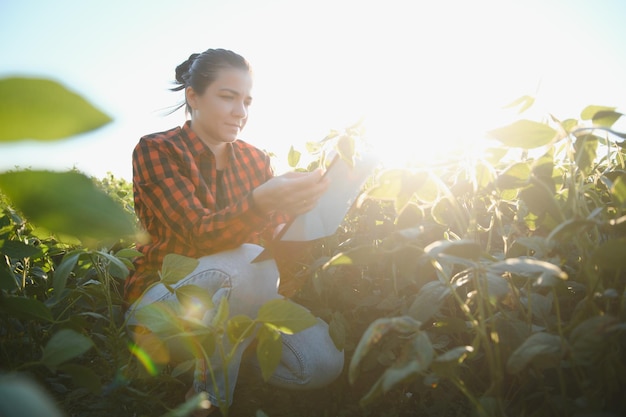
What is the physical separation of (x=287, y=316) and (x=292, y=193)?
1.92 ft

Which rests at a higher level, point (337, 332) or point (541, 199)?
point (541, 199)

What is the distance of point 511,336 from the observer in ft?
2.72

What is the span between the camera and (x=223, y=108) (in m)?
2.20

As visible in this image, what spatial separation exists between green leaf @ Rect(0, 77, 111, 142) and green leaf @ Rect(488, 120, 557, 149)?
0.62 m

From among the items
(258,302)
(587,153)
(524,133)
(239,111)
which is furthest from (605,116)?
(239,111)

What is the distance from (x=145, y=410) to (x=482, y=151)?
1.19 metres

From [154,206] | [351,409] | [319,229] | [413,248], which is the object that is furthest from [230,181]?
[413,248]

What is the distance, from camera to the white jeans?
163 centimetres

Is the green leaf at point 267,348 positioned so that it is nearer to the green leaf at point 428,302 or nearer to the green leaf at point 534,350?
the green leaf at point 428,302

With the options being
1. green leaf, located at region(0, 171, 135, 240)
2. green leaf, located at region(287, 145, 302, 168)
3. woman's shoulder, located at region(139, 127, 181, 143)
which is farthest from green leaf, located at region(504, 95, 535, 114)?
woman's shoulder, located at region(139, 127, 181, 143)

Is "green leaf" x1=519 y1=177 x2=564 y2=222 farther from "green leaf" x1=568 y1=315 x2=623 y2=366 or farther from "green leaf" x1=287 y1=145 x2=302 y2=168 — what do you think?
"green leaf" x1=287 y1=145 x2=302 y2=168

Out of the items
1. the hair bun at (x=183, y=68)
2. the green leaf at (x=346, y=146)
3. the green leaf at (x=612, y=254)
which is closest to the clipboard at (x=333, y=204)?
the green leaf at (x=346, y=146)

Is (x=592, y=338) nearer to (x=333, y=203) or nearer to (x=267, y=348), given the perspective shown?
(x=267, y=348)

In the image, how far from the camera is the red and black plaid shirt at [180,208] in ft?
5.34
